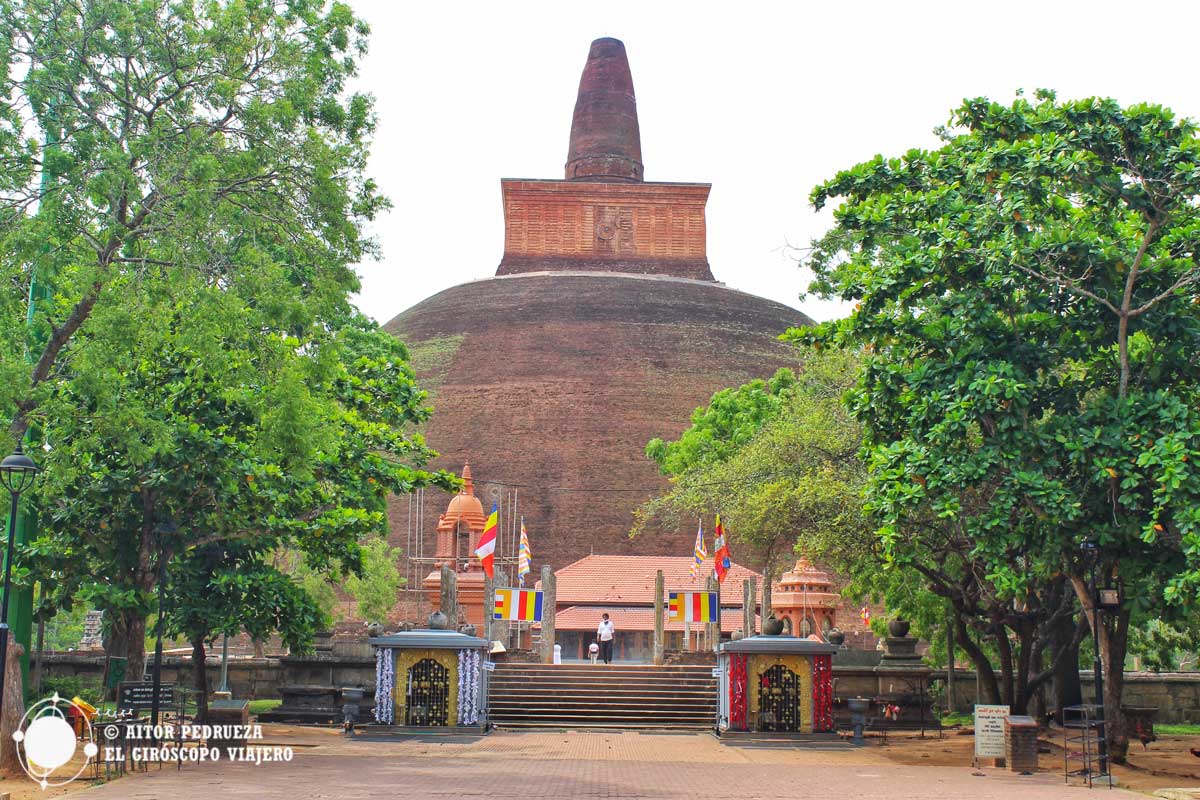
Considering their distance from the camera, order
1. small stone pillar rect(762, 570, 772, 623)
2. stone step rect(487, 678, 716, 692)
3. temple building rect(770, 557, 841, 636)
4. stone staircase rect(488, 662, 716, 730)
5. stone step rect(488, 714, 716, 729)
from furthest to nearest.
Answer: temple building rect(770, 557, 841, 636) < small stone pillar rect(762, 570, 772, 623) < stone step rect(487, 678, 716, 692) < stone staircase rect(488, 662, 716, 730) < stone step rect(488, 714, 716, 729)

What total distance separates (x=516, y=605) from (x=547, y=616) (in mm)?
713

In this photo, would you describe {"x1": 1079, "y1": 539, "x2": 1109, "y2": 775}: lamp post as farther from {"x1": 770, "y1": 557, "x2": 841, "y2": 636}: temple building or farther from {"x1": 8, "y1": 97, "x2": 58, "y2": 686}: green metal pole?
{"x1": 770, "y1": 557, "x2": 841, "y2": 636}: temple building

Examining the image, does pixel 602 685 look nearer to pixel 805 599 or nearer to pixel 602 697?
pixel 602 697

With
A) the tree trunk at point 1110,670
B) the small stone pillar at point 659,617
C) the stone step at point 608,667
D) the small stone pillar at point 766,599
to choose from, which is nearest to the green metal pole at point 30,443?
the stone step at point 608,667

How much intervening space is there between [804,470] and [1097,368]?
644 centimetres

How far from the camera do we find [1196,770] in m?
15.2

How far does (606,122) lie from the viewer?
5850 centimetres

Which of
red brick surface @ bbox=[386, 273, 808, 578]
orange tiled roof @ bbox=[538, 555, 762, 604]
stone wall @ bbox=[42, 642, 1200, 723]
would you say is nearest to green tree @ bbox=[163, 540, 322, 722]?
stone wall @ bbox=[42, 642, 1200, 723]

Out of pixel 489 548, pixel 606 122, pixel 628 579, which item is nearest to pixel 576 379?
pixel 628 579

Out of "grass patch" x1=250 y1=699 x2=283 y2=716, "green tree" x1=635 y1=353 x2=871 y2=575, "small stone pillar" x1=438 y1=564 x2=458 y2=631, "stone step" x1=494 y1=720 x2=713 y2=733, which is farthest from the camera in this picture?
"small stone pillar" x1=438 y1=564 x2=458 y2=631

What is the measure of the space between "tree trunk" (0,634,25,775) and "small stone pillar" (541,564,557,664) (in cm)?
1322

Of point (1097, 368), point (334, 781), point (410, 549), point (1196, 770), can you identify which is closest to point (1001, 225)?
point (1097, 368)

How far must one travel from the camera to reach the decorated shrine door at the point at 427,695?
19.2m

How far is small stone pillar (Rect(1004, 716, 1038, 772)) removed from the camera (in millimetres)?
14602
